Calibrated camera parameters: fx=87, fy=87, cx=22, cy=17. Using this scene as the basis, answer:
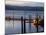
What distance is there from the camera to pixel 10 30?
4.13 feet

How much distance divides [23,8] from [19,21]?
206 mm

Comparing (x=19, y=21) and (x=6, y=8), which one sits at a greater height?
(x=6, y=8)

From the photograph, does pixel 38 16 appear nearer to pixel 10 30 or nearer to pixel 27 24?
pixel 27 24

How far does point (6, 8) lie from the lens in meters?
1.26

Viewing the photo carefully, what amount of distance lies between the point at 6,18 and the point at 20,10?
0.24 metres
